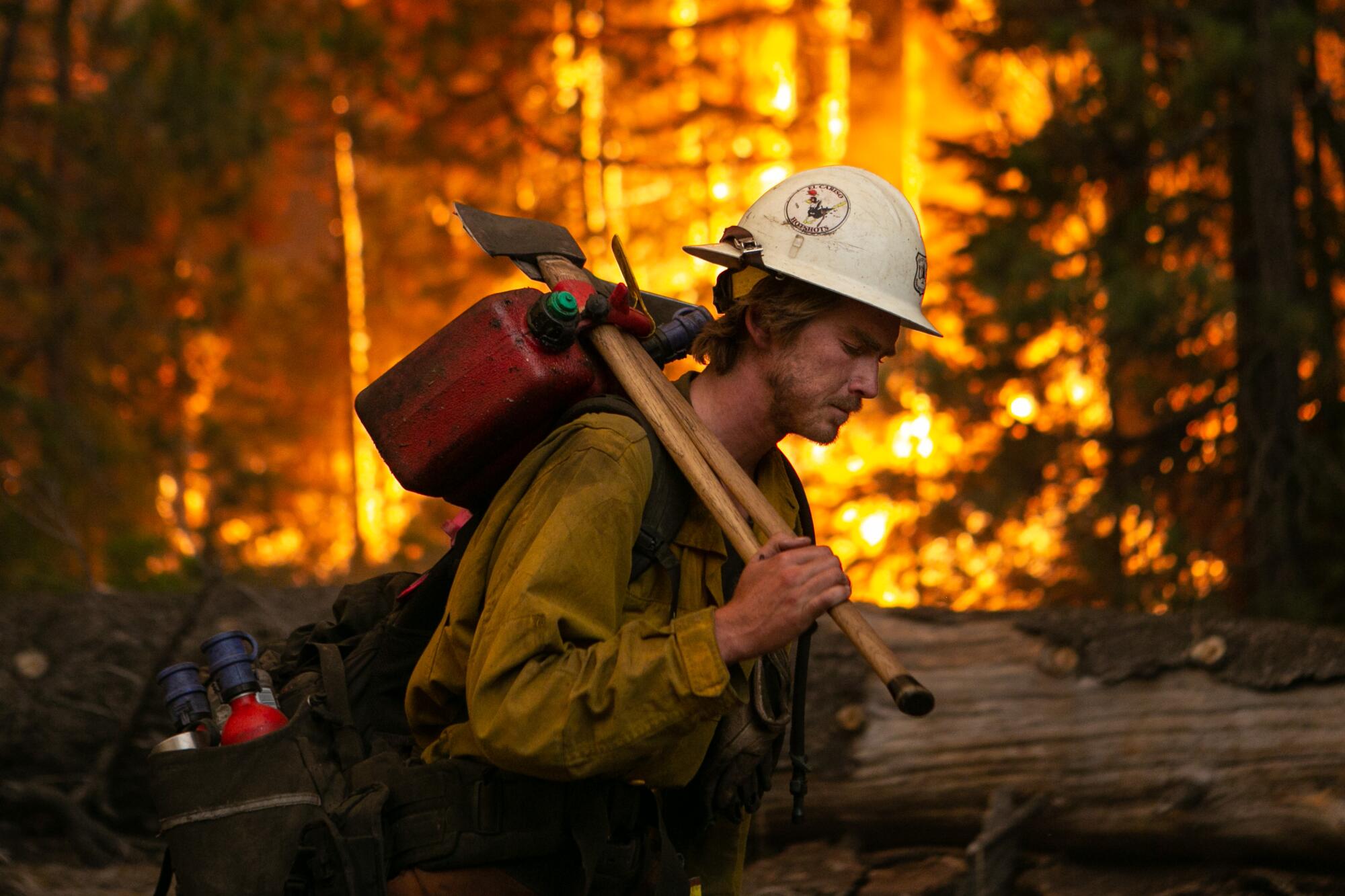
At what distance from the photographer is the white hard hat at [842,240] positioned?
3246mm

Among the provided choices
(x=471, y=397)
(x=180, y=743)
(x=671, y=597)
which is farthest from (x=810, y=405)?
(x=180, y=743)

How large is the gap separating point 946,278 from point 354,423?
35.1 feet

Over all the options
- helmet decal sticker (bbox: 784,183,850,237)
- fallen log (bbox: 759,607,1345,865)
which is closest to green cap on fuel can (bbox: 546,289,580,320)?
helmet decal sticker (bbox: 784,183,850,237)

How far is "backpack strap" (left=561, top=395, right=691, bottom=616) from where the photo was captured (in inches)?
117

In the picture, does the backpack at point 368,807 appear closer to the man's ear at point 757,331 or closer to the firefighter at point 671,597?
the firefighter at point 671,597

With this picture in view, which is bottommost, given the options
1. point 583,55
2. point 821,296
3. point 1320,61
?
point 821,296

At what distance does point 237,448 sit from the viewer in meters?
13.4

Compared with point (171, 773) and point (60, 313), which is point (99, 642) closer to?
point (171, 773)

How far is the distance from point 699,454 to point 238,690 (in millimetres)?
1266

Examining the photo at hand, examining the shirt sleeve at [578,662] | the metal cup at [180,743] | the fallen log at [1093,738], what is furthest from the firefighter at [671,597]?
the fallen log at [1093,738]

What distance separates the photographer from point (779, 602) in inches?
105

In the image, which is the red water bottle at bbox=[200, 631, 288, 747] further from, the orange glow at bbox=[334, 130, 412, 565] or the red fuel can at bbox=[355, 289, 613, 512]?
the orange glow at bbox=[334, 130, 412, 565]

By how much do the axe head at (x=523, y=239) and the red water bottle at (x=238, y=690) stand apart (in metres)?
1.17

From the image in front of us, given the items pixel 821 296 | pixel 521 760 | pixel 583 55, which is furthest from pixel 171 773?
pixel 583 55
